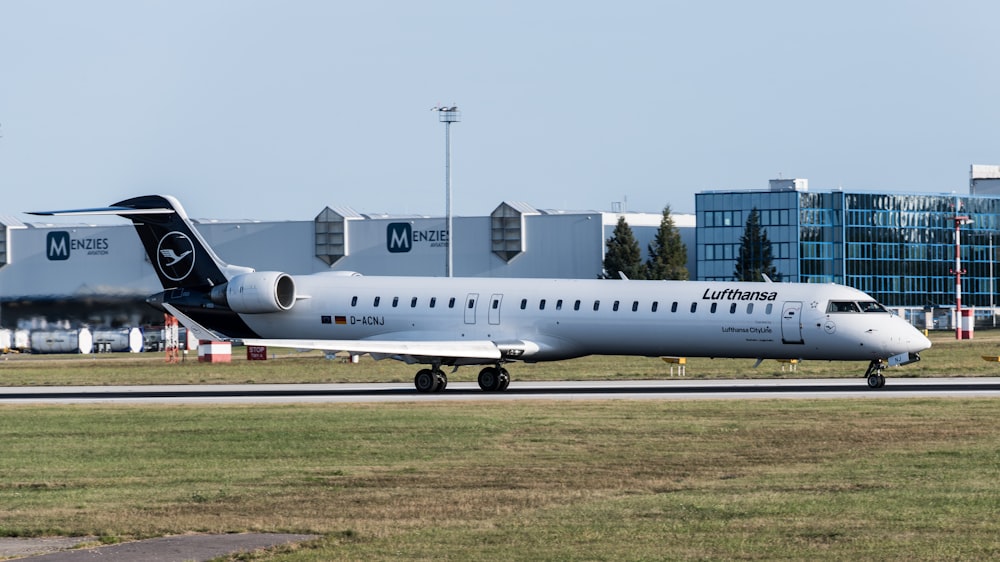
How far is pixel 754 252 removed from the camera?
133375 millimetres

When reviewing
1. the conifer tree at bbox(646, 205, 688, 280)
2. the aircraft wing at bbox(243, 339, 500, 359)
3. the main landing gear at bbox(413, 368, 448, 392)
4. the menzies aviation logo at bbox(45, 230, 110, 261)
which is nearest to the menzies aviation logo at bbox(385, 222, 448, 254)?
the conifer tree at bbox(646, 205, 688, 280)

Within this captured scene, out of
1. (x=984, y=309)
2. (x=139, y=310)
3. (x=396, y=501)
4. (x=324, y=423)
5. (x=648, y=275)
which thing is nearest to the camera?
(x=396, y=501)

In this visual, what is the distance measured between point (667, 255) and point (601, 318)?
78475mm

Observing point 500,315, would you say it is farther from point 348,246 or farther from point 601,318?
point 348,246

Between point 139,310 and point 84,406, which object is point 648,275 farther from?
point 84,406

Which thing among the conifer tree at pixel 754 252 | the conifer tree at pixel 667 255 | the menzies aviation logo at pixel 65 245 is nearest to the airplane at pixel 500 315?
the conifer tree at pixel 667 255

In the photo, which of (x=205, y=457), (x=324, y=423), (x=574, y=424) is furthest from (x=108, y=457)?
(x=574, y=424)

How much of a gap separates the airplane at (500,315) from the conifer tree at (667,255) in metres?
73.4

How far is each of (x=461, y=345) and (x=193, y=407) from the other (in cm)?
883

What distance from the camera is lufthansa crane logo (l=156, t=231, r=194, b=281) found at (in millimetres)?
47188

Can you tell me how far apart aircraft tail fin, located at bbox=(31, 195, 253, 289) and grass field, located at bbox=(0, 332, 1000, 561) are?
11.3 meters

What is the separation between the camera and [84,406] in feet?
122

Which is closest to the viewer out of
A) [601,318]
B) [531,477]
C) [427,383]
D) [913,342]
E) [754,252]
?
[531,477]

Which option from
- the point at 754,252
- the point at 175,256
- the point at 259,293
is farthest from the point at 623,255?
the point at 259,293
